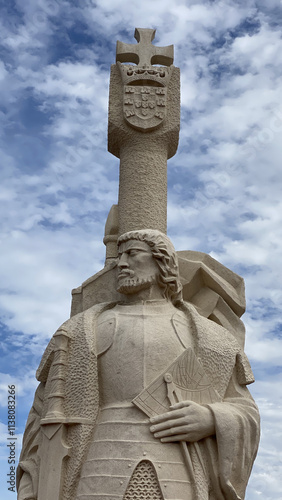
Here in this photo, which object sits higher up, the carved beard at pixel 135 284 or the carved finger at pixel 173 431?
the carved beard at pixel 135 284

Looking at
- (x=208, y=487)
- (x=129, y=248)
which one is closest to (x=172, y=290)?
(x=129, y=248)

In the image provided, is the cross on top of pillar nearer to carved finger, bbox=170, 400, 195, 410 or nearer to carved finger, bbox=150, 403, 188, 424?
carved finger, bbox=170, 400, 195, 410

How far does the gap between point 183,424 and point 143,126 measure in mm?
3918

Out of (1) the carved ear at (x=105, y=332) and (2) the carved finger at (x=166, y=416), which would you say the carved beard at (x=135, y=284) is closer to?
(1) the carved ear at (x=105, y=332)

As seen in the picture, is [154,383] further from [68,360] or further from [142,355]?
[68,360]

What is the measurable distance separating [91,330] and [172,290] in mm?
983

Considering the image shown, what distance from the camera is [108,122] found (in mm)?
8242

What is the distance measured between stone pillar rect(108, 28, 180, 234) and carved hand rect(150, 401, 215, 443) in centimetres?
252

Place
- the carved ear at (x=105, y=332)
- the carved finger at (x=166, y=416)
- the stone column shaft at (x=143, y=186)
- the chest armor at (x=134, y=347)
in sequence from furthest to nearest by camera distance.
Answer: the stone column shaft at (x=143, y=186) < the carved ear at (x=105, y=332) < the chest armor at (x=134, y=347) < the carved finger at (x=166, y=416)

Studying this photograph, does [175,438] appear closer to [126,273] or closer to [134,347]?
[134,347]

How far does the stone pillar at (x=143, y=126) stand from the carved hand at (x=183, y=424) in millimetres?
2522

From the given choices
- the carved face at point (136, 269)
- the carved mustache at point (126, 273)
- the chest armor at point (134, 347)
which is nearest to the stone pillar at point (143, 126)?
the carved face at point (136, 269)

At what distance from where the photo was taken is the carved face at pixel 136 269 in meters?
6.61

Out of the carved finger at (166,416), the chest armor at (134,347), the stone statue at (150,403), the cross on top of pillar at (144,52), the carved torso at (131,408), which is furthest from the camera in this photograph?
the cross on top of pillar at (144,52)
